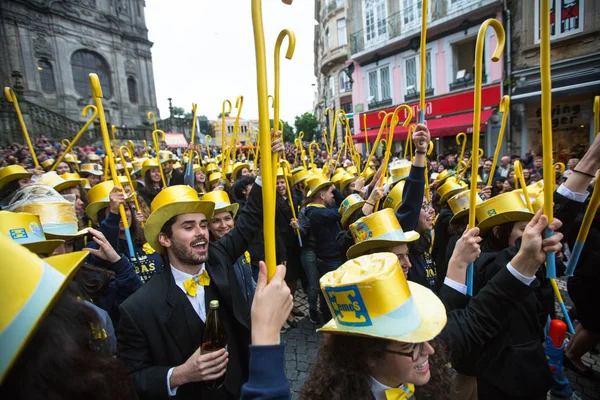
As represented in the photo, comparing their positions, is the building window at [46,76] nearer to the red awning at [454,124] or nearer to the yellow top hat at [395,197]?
the red awning at [454,124]

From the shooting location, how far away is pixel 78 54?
30500mm

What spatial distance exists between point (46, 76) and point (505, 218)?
1425 inches

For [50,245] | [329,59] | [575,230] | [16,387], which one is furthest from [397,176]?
[329,59]

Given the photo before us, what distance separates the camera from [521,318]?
214 centimetres

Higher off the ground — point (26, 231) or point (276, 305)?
point (26, 231)

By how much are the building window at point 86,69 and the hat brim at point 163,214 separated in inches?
1331

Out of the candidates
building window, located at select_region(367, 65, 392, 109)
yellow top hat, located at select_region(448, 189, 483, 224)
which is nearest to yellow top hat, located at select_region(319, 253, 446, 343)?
yellow top hat, located at select_region(448, 189, 483, 224)

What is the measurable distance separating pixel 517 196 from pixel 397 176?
2.30m

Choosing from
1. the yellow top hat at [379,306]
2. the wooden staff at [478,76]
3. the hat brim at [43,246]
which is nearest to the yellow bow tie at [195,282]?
the hat brim at [43,246]

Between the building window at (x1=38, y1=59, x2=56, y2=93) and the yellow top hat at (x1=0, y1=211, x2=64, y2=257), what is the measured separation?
33.9m

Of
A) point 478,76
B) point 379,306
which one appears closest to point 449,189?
point 478,76

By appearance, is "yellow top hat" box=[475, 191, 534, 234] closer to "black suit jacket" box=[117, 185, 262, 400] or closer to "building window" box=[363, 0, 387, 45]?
"black suit jacket" box=[117, 185, 262, 400]

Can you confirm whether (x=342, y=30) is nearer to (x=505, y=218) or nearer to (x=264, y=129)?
(x=505, y=218)

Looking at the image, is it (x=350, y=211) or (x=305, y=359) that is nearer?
(x=305, y=359)
